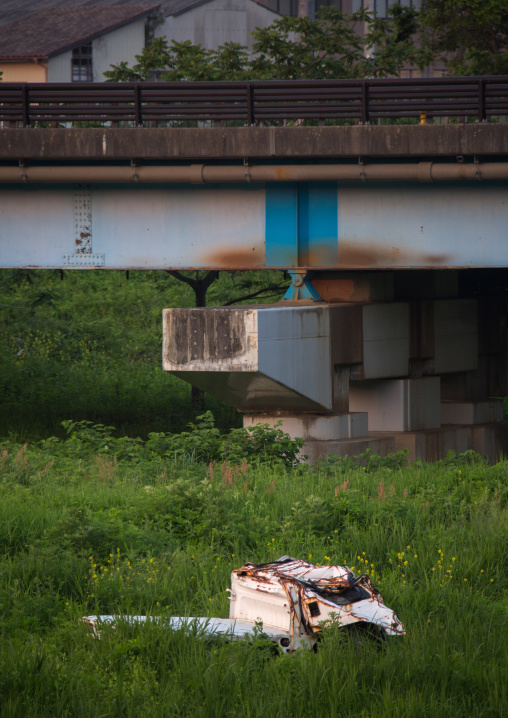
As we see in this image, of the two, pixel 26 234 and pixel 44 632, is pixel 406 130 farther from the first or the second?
pixel 44 632

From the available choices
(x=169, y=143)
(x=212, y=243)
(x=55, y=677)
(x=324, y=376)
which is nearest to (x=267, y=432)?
(x=324, y=376)

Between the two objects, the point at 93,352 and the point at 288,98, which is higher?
the point at 288,98

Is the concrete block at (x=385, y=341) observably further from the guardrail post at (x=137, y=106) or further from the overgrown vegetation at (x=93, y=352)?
the guardrail post at (x=137, y=106)

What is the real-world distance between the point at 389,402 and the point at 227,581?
9.98 metres

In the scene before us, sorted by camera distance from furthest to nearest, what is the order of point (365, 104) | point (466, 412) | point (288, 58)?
point (288, 58) < point (466, 412) < point (365, 104)

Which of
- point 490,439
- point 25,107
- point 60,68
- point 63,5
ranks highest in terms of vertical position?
point 63,5

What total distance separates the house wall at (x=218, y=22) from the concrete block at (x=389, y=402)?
33.1 metres

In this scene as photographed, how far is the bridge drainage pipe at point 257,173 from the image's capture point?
13.8m

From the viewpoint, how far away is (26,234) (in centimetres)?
1536

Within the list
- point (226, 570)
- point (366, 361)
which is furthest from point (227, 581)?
point (366, 361)

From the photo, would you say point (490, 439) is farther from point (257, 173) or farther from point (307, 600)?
point (307, 600)

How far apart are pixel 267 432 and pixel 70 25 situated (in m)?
35.3

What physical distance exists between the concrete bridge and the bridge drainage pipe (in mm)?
21

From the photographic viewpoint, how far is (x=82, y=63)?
41.9 m
